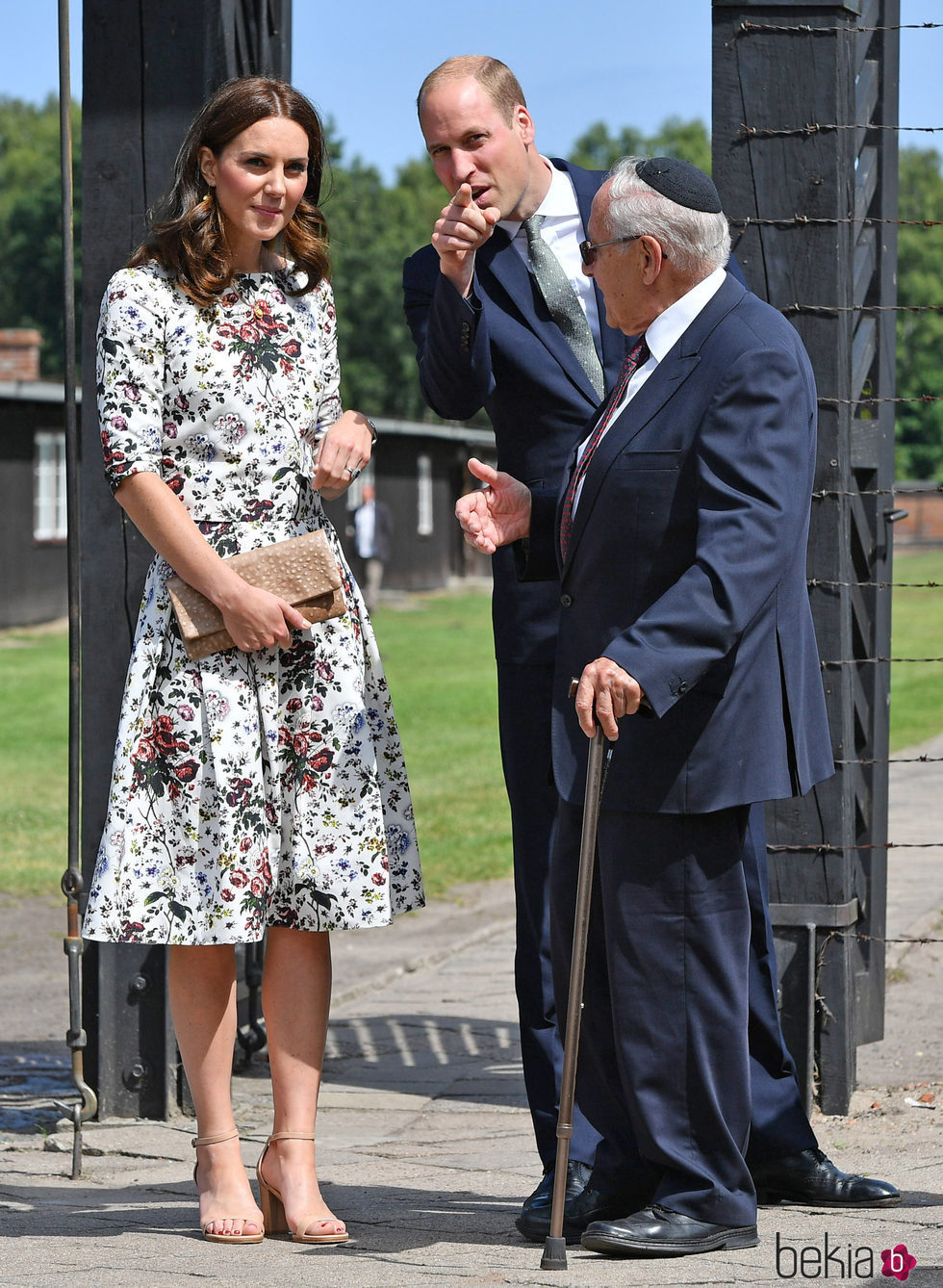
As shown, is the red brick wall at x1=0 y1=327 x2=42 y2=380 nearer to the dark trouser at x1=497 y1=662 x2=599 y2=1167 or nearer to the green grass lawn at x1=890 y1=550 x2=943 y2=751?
the green grass lawn at x1=890 y1=550 x2=943 y2=751

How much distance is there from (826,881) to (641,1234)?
1506 mm

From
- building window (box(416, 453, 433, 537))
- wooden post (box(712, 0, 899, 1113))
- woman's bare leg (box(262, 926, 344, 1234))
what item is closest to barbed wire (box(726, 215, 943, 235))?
wooden post (box(712, 0, 899, 1113))

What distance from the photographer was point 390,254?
239 feet

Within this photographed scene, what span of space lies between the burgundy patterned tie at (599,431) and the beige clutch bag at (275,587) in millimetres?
494

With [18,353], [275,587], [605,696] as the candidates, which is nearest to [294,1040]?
[275,587]

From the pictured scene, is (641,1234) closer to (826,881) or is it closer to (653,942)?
(653,942)

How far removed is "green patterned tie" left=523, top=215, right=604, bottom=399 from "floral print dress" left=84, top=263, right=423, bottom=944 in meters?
0.55

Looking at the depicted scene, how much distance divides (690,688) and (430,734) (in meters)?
11.9

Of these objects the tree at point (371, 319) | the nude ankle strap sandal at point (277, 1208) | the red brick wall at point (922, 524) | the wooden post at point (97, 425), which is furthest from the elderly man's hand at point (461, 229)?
the tree at point (371, 319)

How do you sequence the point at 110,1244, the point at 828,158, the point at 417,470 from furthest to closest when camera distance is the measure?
1. the point at 417,470
2. the point at 828,158
3. the point at 110,1244

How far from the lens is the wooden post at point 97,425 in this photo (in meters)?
4.65

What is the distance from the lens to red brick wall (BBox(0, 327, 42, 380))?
32428 millimetres

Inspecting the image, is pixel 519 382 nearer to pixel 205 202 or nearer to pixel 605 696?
pixel 205 202

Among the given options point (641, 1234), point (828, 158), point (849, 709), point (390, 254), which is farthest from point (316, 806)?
point (390, 254)
